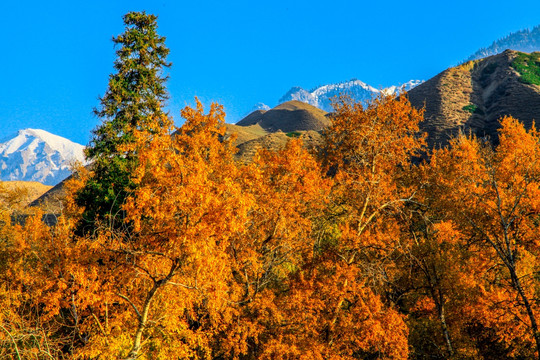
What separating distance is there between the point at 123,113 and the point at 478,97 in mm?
96863

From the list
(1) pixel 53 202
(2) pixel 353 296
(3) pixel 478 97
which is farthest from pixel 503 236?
(1) pixel 53 202

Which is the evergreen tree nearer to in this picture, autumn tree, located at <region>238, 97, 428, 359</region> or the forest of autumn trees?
the forest of autumn trees

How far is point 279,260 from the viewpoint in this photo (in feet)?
70.8

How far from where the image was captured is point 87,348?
1594 centimetres

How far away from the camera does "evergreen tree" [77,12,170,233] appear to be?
25375mm

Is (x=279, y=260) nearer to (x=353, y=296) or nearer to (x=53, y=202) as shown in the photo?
(x=353, y=296)

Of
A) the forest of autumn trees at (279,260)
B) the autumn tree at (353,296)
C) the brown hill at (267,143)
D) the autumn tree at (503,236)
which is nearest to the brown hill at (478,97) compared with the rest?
the brown hill at (267,143)

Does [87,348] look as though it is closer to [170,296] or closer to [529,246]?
[170,296]

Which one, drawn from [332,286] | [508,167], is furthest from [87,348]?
[508,167]

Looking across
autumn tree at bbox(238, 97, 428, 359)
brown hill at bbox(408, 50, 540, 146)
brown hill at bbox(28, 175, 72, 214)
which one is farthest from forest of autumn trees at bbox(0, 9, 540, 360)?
brown hill at bbox(408, 50, 540, 146)

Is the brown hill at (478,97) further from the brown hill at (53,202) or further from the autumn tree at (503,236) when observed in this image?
the brown hill at (53,202)

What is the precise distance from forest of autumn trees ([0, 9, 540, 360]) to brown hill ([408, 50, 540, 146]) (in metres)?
51.1

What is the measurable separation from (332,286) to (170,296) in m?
9.52

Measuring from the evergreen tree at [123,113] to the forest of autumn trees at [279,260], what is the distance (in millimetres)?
182
